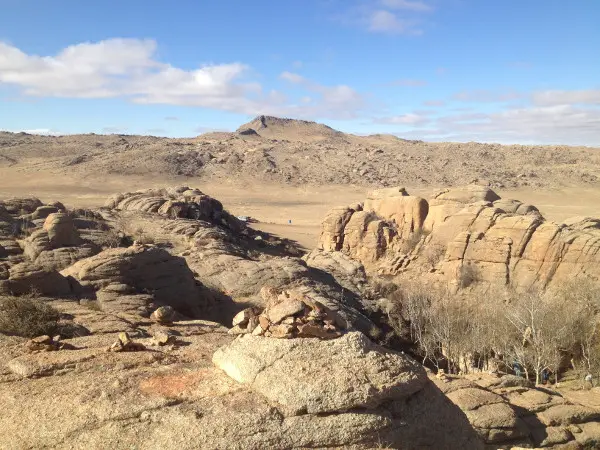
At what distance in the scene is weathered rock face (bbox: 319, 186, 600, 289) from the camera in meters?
23.0

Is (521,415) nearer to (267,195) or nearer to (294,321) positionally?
(294,321)

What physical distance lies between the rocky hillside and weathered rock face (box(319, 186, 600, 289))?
1791 inches

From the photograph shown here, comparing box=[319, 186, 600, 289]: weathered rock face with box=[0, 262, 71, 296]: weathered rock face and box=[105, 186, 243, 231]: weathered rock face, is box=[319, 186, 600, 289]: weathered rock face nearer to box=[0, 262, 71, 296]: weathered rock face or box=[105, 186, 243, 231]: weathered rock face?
box=[105, 186, 243, 231]: weathered rock face

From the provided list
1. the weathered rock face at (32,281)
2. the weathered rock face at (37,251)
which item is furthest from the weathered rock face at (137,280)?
the weathered rock face at (37,251)

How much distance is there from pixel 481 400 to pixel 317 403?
512cm

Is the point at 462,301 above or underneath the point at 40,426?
underneath

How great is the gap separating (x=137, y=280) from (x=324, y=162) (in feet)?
239

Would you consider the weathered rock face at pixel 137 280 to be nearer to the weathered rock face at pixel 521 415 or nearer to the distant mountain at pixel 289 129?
the weathered rock face at pixel 521 415

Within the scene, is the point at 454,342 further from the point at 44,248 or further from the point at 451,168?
the point at 451,168

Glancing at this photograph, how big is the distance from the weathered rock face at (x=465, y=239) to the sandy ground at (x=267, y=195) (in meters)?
16.4

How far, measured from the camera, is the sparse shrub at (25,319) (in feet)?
33.5

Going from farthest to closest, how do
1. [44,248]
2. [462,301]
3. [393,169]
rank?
[393,169], [462,301], [44,248]

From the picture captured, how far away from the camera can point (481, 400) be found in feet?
32.6

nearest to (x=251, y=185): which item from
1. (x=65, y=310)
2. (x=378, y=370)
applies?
(x=65, y=310)
